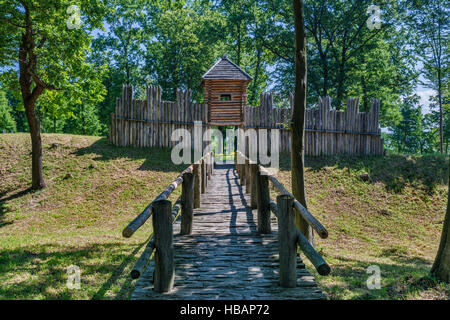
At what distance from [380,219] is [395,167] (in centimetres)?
503

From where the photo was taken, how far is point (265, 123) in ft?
53.8

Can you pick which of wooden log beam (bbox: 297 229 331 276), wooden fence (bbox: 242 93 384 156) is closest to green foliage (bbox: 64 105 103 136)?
wooden fence (bbox: 242 93 384 156)

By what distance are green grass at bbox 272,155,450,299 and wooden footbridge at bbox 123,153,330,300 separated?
1269 millimetres

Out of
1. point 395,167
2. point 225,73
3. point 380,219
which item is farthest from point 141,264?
point 225,73

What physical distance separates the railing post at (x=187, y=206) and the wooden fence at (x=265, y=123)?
11.1m

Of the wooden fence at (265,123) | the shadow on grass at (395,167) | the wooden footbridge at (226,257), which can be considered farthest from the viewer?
the wooden fence at (265,123)

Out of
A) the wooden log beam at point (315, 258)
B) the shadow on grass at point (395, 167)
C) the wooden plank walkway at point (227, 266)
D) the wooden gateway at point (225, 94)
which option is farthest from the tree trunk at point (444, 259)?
the wooden gateway at point (225, 94)

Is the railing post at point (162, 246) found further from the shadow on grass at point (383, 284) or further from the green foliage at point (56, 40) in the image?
the green foliage at point (56, 40)

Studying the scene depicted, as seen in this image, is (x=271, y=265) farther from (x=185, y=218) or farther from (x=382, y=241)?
(x=382, y=241)

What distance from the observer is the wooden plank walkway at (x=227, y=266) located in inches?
142

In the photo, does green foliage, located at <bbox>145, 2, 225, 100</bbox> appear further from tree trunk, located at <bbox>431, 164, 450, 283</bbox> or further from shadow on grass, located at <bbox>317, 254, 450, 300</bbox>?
tree trunk, located at <bbox>431, 164, 450, 283</bbox>

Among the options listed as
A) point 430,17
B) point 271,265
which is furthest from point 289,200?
point 430,17

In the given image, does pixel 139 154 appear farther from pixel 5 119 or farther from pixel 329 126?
pixel 5 119
